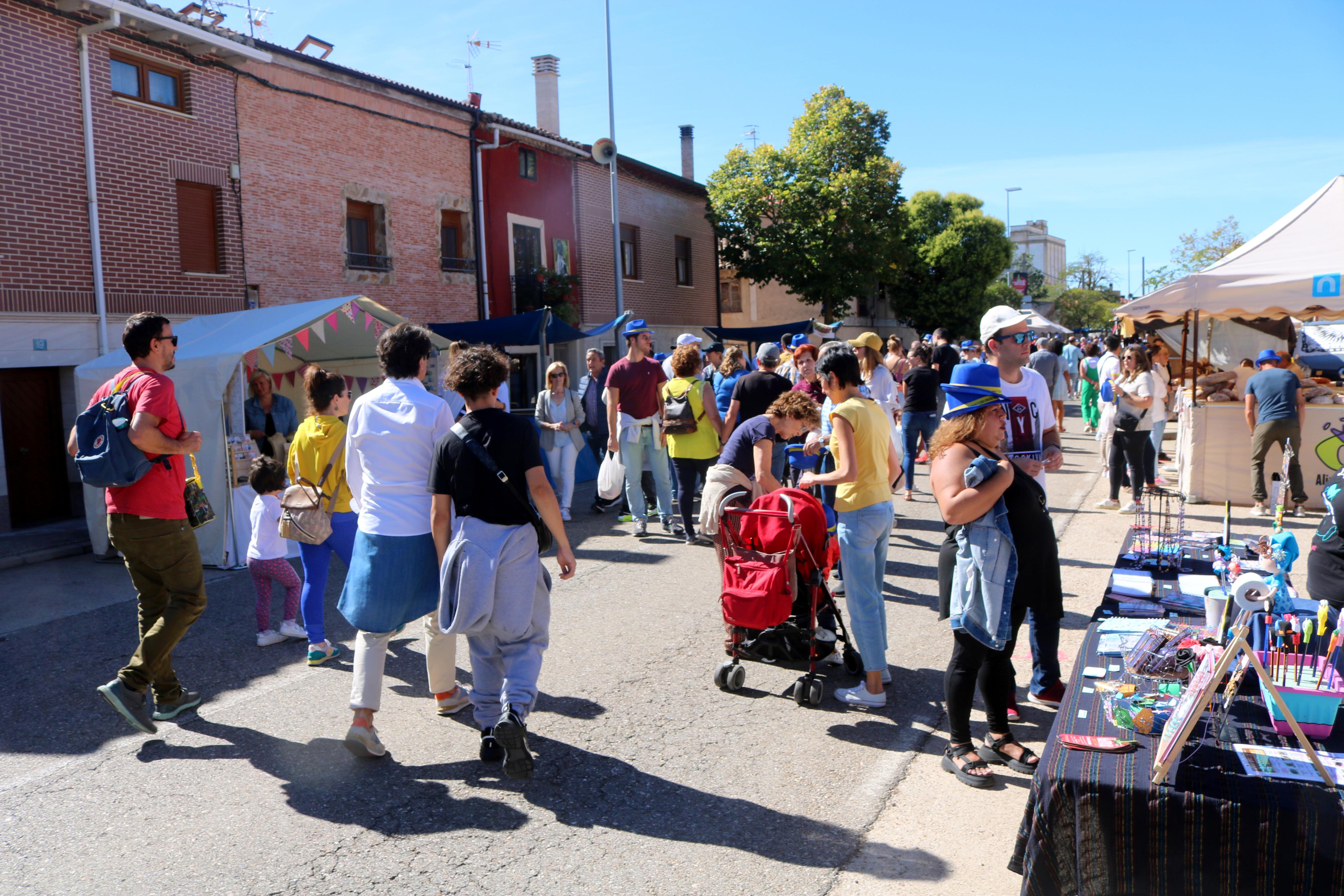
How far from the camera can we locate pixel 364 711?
4184mm

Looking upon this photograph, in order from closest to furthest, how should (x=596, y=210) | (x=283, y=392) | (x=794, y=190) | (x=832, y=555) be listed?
(x=832, y=555) → (x=283, y=392) → (x=596, y=210) → (x=794, y=190)

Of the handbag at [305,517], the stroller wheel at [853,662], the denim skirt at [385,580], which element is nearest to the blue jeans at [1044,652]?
the stroller wheel at [853,662]

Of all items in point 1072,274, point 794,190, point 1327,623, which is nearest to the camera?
point 1327,623

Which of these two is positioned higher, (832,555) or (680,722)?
(832,555)

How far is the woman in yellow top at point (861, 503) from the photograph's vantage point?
15.2ft

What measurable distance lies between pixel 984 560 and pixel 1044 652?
1.22 m

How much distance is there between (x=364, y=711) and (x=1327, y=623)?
388 centimetres

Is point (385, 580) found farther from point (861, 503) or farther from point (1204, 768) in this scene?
point (1204, 768)

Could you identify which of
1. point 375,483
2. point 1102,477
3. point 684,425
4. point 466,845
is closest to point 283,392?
point 684,425

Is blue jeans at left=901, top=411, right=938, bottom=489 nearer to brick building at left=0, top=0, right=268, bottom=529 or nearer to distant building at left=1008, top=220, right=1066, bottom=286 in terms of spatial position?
brick building at left=0, top=0, right=268, bottom=529

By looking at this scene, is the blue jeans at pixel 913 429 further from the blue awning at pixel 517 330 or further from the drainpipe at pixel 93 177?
the drainpipe at pixel 93 177

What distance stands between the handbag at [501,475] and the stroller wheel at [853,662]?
2035 mm

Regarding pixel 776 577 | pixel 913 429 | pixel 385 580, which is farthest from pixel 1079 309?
pixel 385 580

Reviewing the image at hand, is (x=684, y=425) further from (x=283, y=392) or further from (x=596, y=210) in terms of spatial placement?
(x=596, y=210)
